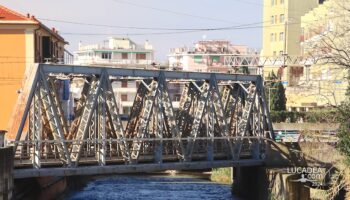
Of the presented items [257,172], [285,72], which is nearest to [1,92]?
[257,172]

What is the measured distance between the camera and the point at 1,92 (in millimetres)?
49625

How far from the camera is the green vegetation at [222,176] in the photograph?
192 feet

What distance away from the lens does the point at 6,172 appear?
3019cm

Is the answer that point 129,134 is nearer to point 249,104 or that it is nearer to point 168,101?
point 168,101

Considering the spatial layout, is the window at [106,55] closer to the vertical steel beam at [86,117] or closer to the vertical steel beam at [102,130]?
the vertical steel beam at [102,130]

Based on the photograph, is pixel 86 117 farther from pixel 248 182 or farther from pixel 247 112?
pixel 248 182

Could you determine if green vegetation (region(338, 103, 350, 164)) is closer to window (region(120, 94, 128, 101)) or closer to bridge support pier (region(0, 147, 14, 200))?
bridge support pier (region(0, 147, 14, 200))

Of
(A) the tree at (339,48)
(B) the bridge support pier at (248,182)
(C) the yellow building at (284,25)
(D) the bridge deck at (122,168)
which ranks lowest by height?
(B) the bridge support pier at (248,182)

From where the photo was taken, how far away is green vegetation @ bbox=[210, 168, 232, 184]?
5849cm

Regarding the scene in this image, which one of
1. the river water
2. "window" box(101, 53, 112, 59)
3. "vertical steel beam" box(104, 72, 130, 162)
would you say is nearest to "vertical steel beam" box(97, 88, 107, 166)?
"vertical steel beam" box(104, 72, 130, 162)

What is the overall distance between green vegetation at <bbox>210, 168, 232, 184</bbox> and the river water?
3.04ft

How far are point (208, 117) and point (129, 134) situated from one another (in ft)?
16.9

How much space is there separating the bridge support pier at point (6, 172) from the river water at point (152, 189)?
17.0m

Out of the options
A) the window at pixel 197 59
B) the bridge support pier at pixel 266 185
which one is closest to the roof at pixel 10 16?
the bridge support pier at pixel 266 185
